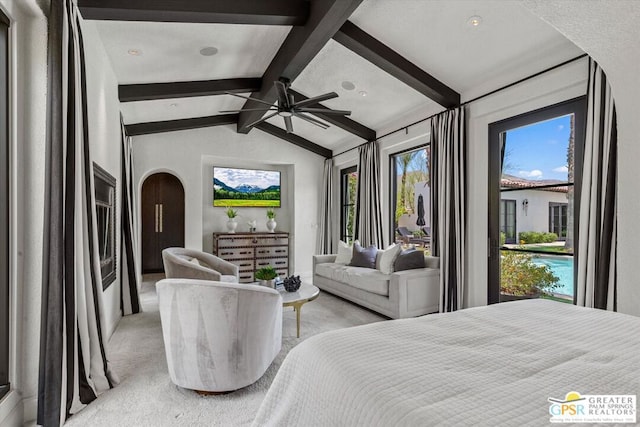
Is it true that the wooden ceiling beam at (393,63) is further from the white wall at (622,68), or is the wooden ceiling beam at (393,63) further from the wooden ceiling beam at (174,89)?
the white wall at (622,68)

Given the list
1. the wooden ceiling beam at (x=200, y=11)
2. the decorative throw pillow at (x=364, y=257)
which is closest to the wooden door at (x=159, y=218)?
the decorative throw pillow at (x=364, y=257)

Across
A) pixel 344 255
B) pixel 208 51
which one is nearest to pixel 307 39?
pixel 208 51

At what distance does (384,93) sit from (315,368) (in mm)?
4296

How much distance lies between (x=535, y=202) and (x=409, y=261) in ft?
5.04

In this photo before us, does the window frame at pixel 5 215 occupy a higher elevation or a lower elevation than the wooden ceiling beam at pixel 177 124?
lower

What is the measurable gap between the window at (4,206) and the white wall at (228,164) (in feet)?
14.5

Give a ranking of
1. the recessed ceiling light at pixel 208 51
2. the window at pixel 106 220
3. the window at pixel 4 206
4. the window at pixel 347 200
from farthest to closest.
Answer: the window at pixel 347 200 → the recessed ceiling light at pixel 208 51 → the window at pixel 106 220 → the window at pixel 4 206

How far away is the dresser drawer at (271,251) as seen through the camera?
6.91 m

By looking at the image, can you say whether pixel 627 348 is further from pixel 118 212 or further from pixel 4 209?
pixel 118 212

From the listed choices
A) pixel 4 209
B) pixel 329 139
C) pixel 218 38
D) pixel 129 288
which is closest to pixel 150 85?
pixel 218 38

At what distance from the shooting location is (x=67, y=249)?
2.06 metres

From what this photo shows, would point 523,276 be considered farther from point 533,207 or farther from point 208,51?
point 208,51

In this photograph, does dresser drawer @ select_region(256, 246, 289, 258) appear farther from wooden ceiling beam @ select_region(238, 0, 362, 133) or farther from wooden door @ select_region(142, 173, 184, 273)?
wooden ceiling beam @ select_region(238, 0, 362, 133)

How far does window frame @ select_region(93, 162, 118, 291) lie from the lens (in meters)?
3.09
